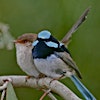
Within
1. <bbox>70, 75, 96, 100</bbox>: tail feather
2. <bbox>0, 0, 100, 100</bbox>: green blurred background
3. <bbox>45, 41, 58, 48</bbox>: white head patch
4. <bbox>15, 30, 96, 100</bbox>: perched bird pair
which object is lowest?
<bbox>0, 0, 100, 100</bbox>: green blurred background

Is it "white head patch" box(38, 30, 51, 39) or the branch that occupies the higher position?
"white head patch" box(38, 30, 51, 39)

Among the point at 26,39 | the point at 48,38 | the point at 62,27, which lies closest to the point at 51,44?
the point at 48,38

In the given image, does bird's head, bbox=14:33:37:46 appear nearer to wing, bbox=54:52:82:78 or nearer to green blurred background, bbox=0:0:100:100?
wing, bbox=54:52:82:78

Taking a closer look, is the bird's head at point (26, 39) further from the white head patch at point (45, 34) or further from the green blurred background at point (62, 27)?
the green blurred background at point (62, 27)

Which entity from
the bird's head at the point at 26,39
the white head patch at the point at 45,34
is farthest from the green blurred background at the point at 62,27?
the white head patch at the point at 45,34

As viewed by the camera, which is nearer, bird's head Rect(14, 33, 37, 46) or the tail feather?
the tail feather

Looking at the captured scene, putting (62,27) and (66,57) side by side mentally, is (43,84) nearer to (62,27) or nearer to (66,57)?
(66,57)

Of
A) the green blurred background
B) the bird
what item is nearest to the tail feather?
the bird
